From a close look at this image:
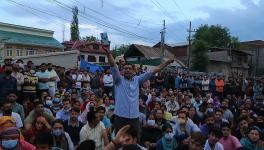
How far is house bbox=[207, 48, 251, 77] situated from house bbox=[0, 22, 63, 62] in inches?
805

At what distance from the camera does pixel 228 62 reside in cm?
5638

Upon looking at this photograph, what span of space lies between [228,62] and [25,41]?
27.0 m

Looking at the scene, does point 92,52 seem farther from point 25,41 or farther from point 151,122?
point 151,122

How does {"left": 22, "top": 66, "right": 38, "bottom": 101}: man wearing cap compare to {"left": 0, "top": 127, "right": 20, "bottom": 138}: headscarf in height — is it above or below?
above

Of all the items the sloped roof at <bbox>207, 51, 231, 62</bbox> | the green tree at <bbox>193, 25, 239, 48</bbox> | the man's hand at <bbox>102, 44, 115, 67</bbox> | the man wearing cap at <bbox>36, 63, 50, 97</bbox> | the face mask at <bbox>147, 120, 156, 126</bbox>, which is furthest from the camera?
the green tree at <bbox>193, 25, 239, 48</bbox>

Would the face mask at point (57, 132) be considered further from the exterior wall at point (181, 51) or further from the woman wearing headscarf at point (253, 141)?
the exterior wall at point (181, 51)

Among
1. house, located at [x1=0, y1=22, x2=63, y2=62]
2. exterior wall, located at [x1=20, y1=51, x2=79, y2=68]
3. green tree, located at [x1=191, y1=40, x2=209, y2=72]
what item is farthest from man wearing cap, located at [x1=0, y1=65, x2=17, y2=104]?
green tree, located at [x1=191, y1=40, x2=209, y2=72]

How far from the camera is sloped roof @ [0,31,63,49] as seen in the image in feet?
158

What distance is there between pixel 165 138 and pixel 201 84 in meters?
13.7

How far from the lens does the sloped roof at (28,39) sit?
48.2 metres

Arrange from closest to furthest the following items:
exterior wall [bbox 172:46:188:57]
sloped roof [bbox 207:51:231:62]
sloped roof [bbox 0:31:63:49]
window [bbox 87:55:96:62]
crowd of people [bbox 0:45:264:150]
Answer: crowd of people [bbox 0:45:264:150]
sloped roof [bbox 0:31:63:49]
window [bbox 87:55:96:62]
sloped roof [bbox 207:51:231:62]
exterior wall [bbox 172:46:188:57]

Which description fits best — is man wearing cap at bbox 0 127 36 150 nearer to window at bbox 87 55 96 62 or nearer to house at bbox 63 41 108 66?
house at bbox 63 41 108 66

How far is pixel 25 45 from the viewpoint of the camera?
49688 mm

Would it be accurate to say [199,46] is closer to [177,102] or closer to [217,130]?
[177,102]
